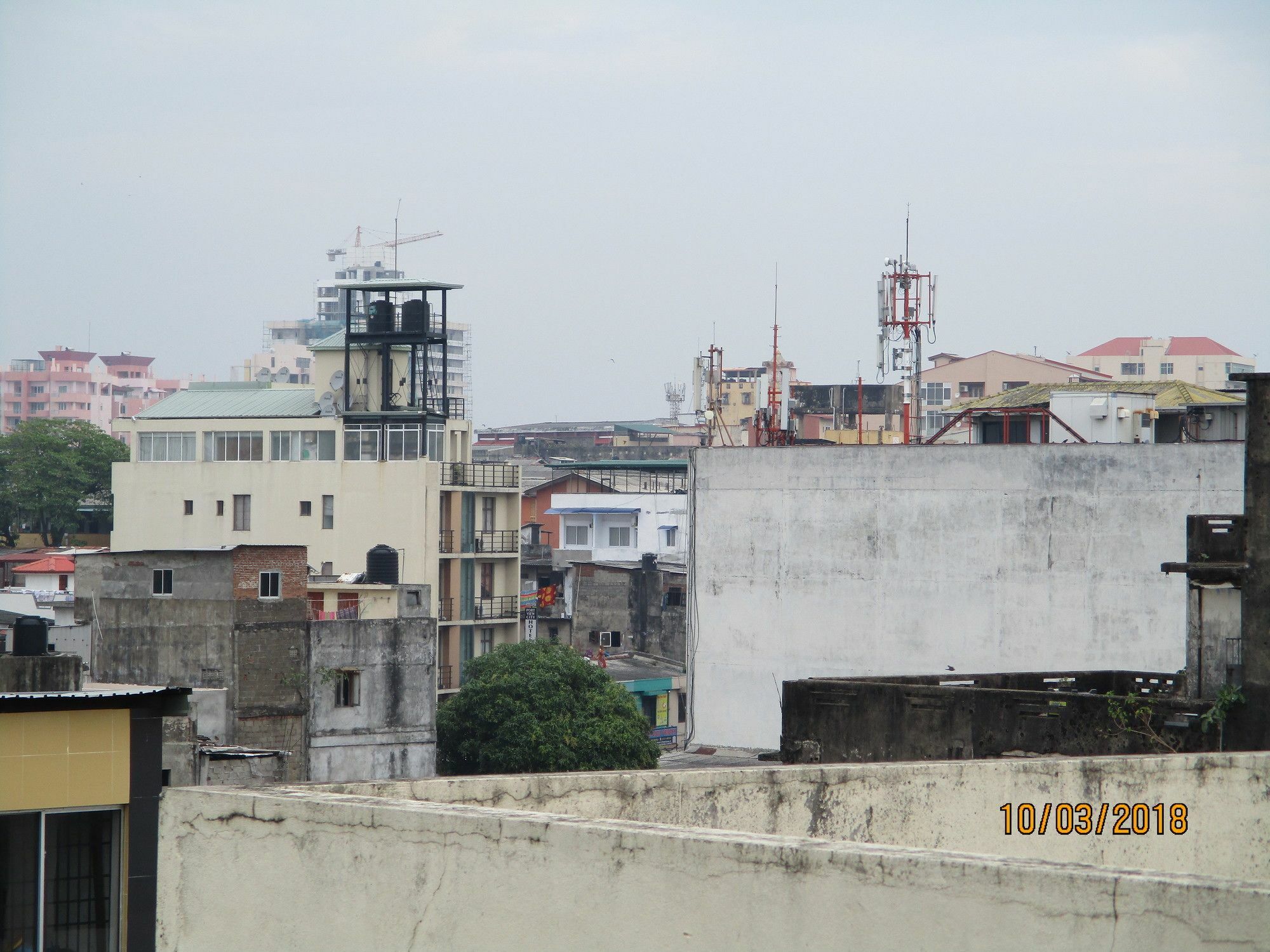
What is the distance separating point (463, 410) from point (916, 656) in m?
49.6

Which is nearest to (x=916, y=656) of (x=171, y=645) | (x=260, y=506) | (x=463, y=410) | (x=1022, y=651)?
(x=1022, y=651)

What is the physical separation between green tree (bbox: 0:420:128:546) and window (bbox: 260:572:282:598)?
175 ft

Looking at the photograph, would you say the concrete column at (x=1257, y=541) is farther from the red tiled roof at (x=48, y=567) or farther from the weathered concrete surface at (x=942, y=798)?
the red tiled roof at (x=48, y=567)

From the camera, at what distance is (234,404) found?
67.4 metres

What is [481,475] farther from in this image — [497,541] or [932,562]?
[932,562]

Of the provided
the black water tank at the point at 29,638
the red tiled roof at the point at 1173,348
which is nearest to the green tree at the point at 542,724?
the black water tank at the point at 29,638

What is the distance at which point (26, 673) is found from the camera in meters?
22.1

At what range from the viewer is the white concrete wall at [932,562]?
33.3m

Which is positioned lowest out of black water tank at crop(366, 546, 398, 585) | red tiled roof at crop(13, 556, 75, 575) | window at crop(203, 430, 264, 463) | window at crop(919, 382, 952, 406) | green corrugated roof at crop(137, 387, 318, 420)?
red tiled roof at crop(13, 556, 75, 575)

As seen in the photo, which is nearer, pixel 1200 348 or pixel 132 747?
pixel 132 747

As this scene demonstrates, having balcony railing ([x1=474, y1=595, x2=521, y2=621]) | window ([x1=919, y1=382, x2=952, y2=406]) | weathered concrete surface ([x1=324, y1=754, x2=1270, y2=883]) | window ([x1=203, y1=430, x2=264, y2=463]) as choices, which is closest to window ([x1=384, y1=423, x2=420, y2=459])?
window ([x1=203, y1=430, x2=264, y2=463])

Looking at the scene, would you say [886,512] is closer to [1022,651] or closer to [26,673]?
[1022,651]

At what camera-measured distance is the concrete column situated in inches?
620
